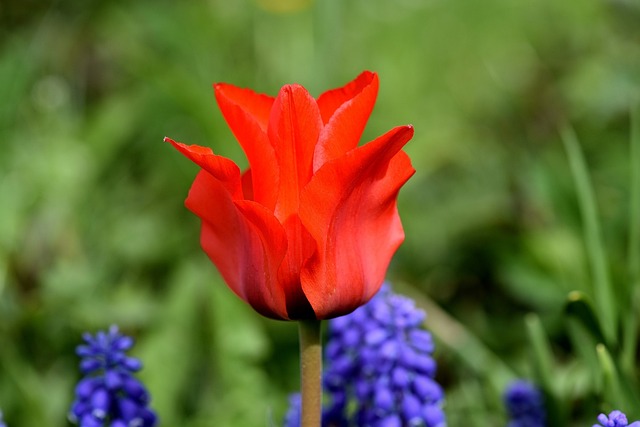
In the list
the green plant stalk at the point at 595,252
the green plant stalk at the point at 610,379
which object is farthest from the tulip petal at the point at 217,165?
the green plant stalk at the point at 595,252

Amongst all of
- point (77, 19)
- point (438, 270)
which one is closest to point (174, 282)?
point (438, 270)

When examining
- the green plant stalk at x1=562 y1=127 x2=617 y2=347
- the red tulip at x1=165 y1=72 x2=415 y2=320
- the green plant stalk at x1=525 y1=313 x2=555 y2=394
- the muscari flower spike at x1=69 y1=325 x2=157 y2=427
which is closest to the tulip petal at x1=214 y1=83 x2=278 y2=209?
the red tulip at x1=165 y1=72 x2=415 y2=320

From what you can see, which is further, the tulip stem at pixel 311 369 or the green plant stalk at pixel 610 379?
the green plant stalk at pixel 610 379

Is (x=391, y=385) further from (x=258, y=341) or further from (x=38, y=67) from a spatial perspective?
(x=38, y=67)

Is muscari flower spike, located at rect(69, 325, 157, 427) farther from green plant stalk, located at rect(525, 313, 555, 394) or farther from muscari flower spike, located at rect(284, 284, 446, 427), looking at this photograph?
green plant stalk, located at rect(525, 313, 555, 394)

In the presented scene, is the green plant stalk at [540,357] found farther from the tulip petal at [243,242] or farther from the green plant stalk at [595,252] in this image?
the tulip petal at [243,242]

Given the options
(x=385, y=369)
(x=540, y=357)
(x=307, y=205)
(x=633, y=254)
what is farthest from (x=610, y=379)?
(x=307, y=205)
